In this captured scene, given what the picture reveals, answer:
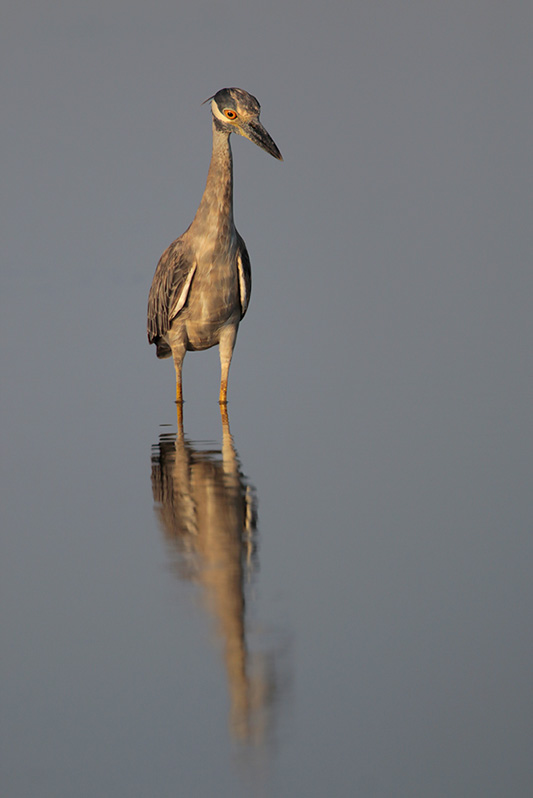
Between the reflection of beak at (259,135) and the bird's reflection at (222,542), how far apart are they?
9.23ft

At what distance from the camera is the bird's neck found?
9992mm

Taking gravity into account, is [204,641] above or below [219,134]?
below

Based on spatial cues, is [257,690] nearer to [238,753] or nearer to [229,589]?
[238,753]

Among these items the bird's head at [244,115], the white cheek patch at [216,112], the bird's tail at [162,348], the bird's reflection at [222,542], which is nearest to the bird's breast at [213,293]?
the bird's tail at [162,348]

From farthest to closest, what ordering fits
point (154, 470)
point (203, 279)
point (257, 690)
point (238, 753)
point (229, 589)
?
point (203, 279) → point (154, 470) → point (229, 589) → point (257, 690) → point (238, 753)

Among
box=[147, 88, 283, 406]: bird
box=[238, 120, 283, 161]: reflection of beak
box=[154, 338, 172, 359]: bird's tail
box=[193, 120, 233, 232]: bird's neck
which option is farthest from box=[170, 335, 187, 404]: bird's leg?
box=[238, 120, 283, 161]: reflection of beak

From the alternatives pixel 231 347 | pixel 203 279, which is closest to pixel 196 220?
pixel 203 279

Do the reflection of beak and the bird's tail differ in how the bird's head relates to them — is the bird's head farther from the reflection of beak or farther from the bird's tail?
the bird's tail

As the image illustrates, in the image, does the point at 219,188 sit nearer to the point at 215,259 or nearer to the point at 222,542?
the point at 215,259

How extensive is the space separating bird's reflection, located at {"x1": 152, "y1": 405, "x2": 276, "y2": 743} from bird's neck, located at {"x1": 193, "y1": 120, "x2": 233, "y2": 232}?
7.91 feet

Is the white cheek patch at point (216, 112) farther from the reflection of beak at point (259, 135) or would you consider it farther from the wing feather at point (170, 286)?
the wing feather at point (170, 286)

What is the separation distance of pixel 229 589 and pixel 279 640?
593mm

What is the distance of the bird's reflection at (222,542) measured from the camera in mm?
3344

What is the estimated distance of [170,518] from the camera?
588 centimetres
